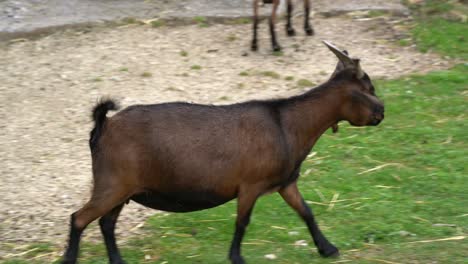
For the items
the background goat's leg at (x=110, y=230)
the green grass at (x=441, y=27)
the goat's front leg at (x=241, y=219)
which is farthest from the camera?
the green grass at (x=441, y=27)

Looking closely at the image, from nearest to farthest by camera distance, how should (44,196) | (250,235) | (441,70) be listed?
(250,235) → (44,196) → (441,70)

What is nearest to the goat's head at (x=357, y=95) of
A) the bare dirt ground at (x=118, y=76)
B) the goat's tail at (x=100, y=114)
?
the goat's tail at (x=100, y=114)

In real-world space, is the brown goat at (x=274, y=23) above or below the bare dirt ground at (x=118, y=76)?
above

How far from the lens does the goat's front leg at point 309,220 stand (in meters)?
6.05

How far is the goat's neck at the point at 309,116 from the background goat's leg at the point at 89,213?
1.19 m

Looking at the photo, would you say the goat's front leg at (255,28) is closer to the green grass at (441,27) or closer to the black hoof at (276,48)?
the black hoof at (276,48)

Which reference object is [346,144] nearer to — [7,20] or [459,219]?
[459,219]

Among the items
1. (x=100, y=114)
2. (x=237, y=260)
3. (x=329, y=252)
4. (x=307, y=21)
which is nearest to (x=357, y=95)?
(x=329, y=252)

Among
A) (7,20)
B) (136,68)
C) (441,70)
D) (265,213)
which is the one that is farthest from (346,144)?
(7,20)

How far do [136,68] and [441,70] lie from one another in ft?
11.4

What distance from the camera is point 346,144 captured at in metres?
8.34

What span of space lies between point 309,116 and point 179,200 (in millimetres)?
1058

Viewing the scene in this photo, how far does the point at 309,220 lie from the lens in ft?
20.0

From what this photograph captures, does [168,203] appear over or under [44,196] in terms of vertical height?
over
